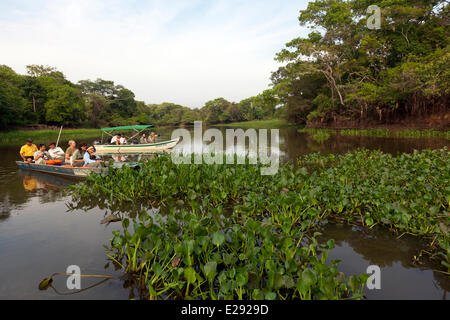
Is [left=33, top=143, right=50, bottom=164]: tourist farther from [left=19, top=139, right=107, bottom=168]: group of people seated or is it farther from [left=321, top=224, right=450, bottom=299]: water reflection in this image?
[left=321, top=224, right=450, bottom=299]: water reflection

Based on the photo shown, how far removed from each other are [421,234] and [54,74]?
60.7 metres

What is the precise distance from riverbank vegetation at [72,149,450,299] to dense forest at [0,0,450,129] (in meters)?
16.7

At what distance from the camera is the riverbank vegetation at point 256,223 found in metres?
2.59

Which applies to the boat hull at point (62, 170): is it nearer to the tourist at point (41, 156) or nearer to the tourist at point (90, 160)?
the tourist at point (41, 156)

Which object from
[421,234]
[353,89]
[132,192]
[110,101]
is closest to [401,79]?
[353,89]

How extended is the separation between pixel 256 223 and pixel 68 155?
32.3 feet

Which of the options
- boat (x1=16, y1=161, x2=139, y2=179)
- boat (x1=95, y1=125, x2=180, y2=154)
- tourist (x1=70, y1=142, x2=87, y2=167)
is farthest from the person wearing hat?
boat (x1=95, y1=125, x2=180, y2=154)

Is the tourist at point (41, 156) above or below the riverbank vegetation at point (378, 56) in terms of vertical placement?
below

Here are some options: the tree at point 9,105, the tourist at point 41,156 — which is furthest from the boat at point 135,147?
the tree at point 9,105

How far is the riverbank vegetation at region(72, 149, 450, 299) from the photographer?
8.50 feet

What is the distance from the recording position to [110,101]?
182 ft

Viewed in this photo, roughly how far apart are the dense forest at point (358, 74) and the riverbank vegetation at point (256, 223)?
54.9ft
